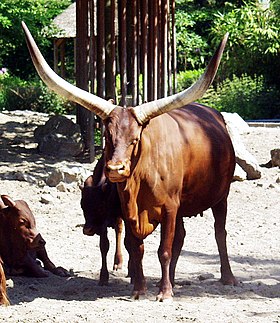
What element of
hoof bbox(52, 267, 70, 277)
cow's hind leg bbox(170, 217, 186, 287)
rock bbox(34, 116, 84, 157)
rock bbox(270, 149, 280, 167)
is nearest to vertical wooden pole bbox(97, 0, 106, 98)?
rock bbox(34, 116, 84, 157)

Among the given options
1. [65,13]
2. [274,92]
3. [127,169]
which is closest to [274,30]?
[274,92]

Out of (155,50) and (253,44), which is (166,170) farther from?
(253,44)

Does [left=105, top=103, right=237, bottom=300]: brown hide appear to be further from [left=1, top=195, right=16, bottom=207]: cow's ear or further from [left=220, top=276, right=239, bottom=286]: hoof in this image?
[left=1, top=195, right=16, bottom=207]: cow's ear

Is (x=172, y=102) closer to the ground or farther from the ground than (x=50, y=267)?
farther from the ground

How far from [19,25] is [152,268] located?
23797 millimetres

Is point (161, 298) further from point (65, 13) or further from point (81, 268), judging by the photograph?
point (65, 13)

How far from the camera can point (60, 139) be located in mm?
15922

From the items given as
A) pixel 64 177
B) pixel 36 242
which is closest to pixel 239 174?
pixel 64 177

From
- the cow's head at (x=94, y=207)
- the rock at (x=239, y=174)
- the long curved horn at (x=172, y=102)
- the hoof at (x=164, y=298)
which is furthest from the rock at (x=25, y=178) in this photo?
the long curved horn at (x=172, y=102)

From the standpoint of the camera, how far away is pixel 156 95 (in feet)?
57.3

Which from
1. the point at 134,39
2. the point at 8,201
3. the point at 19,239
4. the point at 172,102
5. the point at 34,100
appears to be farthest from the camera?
the point at 34,100

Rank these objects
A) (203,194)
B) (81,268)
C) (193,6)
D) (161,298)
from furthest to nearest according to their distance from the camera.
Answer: (193,6), (81,268), (203,194), (161,298)

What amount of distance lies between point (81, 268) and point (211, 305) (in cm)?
233

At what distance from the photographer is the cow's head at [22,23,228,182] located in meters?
7.20
